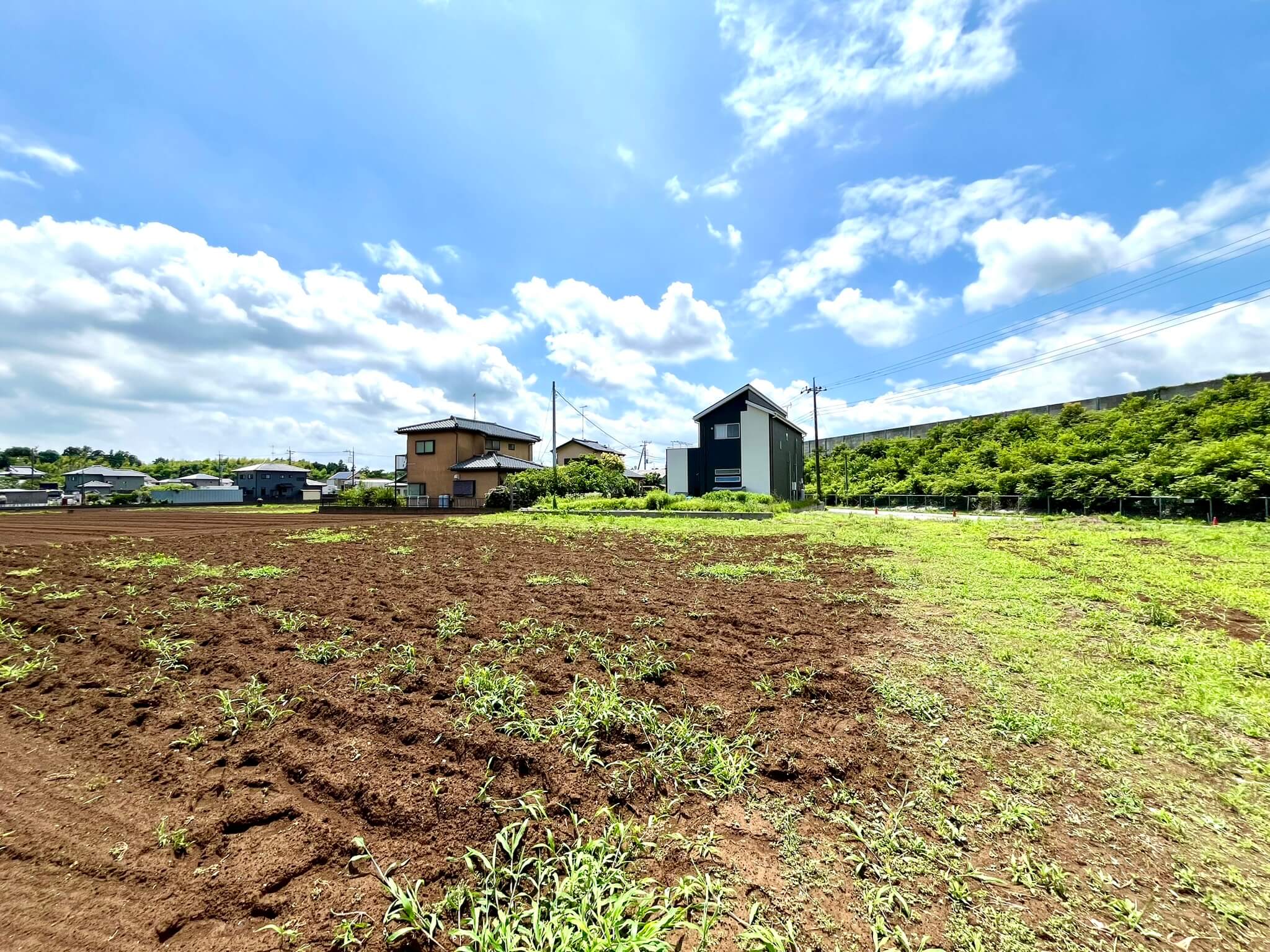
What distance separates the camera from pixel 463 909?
1522 millimetres

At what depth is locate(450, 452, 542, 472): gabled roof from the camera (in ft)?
92.9

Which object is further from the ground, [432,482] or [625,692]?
[432,482]

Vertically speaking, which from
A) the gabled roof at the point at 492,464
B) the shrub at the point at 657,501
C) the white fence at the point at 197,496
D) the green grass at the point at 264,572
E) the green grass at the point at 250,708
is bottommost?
the green grass at the point at 250,708

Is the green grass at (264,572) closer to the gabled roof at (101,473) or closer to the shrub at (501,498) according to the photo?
the shrub at (501,498)

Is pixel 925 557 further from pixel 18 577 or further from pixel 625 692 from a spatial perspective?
pixel 18 577

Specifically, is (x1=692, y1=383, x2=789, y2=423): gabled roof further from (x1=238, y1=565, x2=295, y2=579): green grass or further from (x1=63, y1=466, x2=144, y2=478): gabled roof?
(x1=63, y1=466, x2=144, y2=478): gabled roof

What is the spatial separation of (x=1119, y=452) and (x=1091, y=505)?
289 cm

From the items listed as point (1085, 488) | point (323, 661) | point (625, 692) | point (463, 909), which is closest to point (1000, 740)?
point (625, 692)

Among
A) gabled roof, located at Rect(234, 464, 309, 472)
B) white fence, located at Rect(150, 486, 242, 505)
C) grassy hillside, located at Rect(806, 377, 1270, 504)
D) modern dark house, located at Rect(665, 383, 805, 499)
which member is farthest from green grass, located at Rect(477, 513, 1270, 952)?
gabled roof, located at Rect(234, 464, 309, 472)

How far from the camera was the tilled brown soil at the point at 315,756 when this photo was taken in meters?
1.60

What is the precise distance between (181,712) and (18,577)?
7.22 meters

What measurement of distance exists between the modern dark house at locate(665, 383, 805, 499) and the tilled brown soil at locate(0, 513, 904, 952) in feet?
62.4

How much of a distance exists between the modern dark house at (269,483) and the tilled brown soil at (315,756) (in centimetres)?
5052

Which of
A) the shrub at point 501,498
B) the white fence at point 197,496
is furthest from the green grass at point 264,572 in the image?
the white fence at point 197,496
